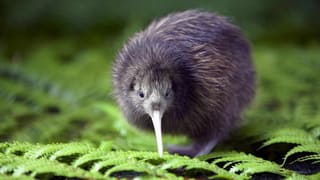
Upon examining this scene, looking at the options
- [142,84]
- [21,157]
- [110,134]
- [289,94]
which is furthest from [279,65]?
[21,157]

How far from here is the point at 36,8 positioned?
4.63 m

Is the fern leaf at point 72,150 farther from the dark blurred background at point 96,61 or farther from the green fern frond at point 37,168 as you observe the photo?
the dark blurred background at point 96,61

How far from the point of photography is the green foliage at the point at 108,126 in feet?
5.60

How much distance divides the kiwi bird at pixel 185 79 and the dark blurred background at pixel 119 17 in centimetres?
221

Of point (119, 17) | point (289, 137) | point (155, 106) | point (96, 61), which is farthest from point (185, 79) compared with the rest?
point (119, 17)

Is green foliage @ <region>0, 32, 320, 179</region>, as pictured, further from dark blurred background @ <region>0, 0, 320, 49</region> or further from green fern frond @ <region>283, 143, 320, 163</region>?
dark blurred background @ <region>0, 0, 320, 49</region>

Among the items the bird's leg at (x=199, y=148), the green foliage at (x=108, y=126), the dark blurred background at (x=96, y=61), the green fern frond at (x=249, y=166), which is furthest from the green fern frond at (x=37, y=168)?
the bird's leg at (x=199, y=148)

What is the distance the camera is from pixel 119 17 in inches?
185

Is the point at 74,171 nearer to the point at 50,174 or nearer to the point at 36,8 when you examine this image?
the point at 50,174

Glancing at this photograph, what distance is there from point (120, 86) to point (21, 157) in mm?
656

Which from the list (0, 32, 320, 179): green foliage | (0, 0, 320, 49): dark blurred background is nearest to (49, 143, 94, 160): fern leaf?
(0, 32, 320, 179): green foliage

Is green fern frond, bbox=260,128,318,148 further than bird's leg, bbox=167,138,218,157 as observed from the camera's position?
No

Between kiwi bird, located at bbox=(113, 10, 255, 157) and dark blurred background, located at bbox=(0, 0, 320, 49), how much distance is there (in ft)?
7.25

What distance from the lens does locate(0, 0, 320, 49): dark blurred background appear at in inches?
179
